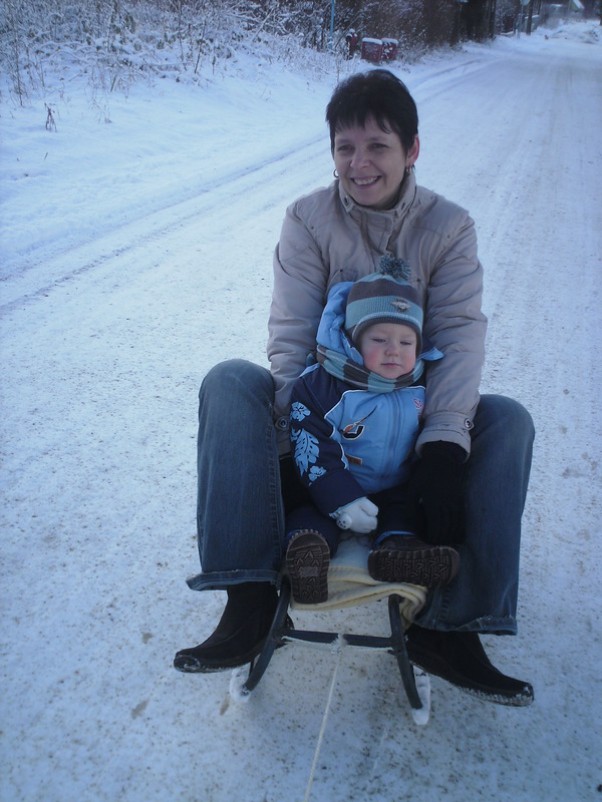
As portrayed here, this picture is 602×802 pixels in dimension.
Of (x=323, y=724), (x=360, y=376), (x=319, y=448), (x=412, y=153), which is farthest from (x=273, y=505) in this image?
(x=412, y=153)

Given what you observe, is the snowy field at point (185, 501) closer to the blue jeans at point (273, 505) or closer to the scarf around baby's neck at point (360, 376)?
the blue jeans at point (273, 505)

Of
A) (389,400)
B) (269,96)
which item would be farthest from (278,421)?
(269,96)

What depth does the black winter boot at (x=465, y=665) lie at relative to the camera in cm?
140

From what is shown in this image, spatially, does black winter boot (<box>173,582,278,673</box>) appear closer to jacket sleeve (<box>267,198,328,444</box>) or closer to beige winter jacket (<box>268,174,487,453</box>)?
beige winter jacket (<box>268,174,487,453</box>)

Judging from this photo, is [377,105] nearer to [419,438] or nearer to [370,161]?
[370,161]

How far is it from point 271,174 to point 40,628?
15.5 ft

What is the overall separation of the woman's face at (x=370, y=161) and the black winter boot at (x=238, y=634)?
3.86ft

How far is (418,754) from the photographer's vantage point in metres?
1.50

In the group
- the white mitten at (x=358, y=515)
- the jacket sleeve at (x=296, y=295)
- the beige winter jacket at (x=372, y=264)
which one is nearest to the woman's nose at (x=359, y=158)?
the beige winter jacket at (x=372, y=264)

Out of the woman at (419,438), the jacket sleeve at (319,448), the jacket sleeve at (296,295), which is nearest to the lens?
the woman at (419,438)

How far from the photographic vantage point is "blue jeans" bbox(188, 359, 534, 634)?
1499 millimetres

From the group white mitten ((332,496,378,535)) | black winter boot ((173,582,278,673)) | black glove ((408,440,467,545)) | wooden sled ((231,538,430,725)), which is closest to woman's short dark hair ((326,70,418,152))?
black glove ((408,440,467,545))

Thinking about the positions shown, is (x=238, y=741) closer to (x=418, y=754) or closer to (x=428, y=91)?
(x=418, y=754)

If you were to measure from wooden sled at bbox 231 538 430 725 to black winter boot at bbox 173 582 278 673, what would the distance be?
0.04 metres
